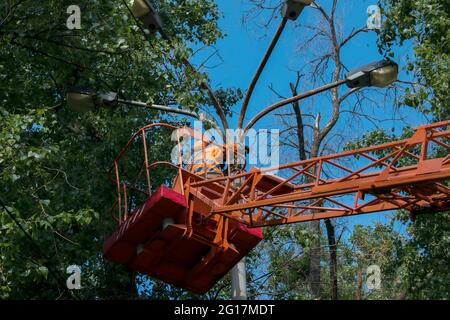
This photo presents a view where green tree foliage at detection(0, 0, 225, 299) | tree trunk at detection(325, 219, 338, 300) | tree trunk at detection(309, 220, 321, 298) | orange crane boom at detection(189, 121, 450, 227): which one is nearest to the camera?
orange crane boom at detection(189, 121, 450, 227)

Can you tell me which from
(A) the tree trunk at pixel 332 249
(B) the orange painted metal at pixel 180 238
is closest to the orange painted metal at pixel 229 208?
(B) the orange painted metal at pixel 180 238

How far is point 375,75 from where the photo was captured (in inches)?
505

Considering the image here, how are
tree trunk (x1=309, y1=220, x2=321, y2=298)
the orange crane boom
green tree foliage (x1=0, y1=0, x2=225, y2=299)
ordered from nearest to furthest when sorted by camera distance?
the orange crane boom → green tree foliage (x1=0, y1=0, x2=225, y2=299) → tree trunk (x1=309, y1=220, x2=321, y2=298)

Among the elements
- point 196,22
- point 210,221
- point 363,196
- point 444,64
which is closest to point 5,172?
point 210,221

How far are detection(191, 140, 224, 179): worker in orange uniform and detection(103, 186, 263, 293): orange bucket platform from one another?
32.3 inches

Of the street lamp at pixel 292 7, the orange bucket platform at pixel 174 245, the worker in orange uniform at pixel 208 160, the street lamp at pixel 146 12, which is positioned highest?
the street lamp at pixel 146 12

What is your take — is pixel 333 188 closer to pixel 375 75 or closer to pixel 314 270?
pixel 375 75

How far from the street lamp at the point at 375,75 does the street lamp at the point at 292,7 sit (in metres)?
1.16

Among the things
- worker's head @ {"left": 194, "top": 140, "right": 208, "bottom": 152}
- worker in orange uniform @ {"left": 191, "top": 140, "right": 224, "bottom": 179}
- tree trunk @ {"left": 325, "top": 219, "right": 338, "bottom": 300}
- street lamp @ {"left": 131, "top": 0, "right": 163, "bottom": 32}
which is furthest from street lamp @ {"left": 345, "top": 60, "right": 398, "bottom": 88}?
tree trunk @ {"left": 325, "top": 219, "right": 338, "bottom": 300}

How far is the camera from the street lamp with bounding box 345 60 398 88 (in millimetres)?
12734

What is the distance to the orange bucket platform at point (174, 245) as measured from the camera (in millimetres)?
13320

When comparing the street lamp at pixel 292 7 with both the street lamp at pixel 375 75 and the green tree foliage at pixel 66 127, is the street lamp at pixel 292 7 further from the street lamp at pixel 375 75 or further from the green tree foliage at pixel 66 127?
the green tree foliage at pixel 66 127

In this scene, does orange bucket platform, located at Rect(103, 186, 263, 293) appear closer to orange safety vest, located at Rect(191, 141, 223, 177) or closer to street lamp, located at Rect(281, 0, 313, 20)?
orange safety vest, located at Rect(191, 141, 223, 177)

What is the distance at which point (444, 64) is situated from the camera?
17844 mm
